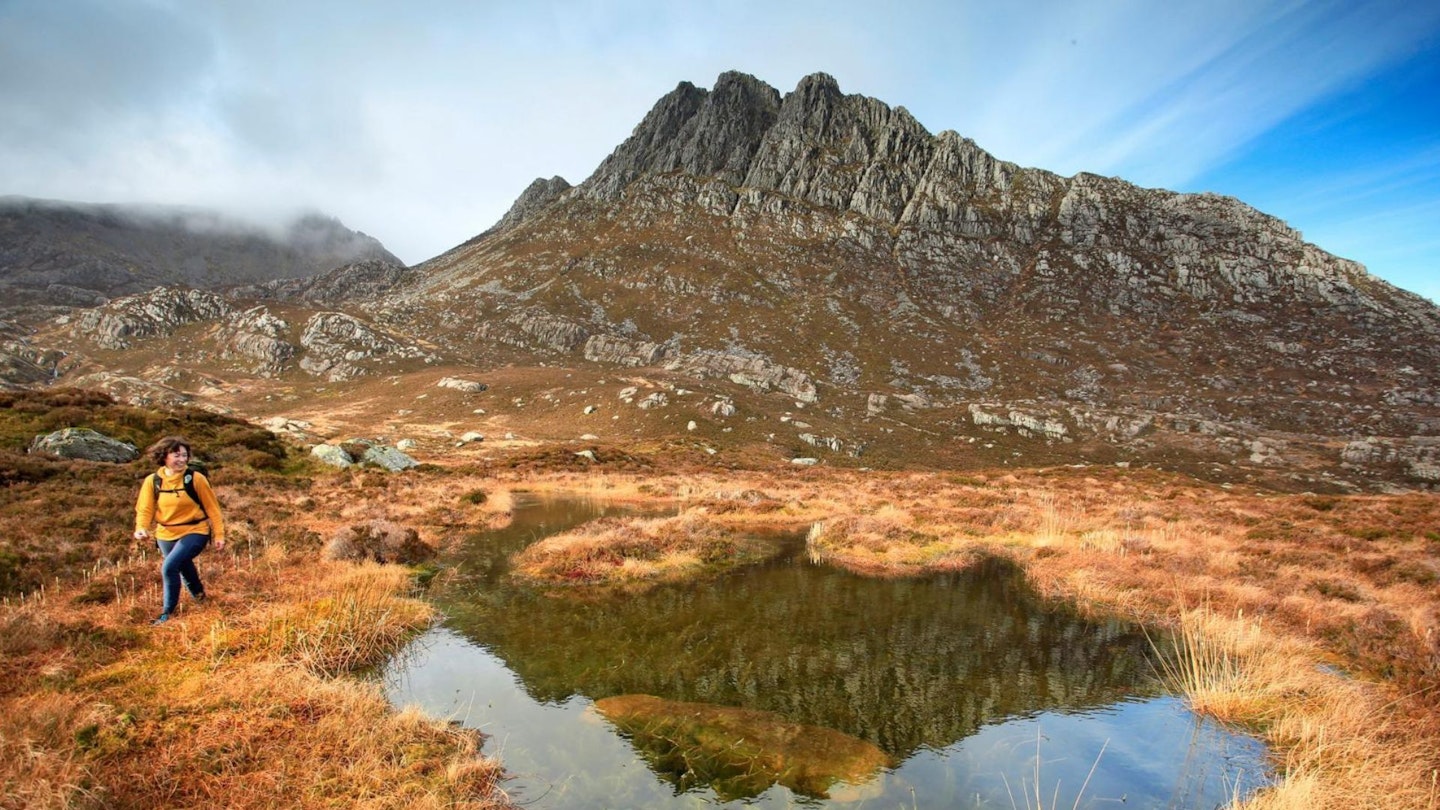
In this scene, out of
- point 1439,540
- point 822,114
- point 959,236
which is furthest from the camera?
point 822,114

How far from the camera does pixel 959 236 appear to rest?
16512 cm

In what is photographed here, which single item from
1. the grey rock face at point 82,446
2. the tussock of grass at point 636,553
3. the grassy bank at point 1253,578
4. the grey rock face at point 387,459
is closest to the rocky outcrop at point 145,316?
the grey rock face at point 387,459

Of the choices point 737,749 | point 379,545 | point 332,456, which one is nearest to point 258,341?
point 332,456

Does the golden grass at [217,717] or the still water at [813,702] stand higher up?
the golden grass at [217,717]

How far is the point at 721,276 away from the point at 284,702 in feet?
493

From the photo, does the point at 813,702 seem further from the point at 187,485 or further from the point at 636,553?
the point at 187,485

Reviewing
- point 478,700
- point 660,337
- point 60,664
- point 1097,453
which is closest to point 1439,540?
point 478,700

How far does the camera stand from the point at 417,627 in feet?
46.4

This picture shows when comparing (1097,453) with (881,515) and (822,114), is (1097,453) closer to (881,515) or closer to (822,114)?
(881,515)

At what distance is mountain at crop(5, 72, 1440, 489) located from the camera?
91.7 metres

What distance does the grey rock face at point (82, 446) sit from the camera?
27828 mm

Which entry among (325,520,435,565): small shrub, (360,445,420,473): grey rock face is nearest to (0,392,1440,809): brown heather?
(325,520,435,565): small shrub

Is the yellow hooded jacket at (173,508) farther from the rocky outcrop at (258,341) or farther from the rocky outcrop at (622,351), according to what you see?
the rocky outcrop at (258,341)

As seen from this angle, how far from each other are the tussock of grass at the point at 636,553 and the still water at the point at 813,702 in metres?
2.00
